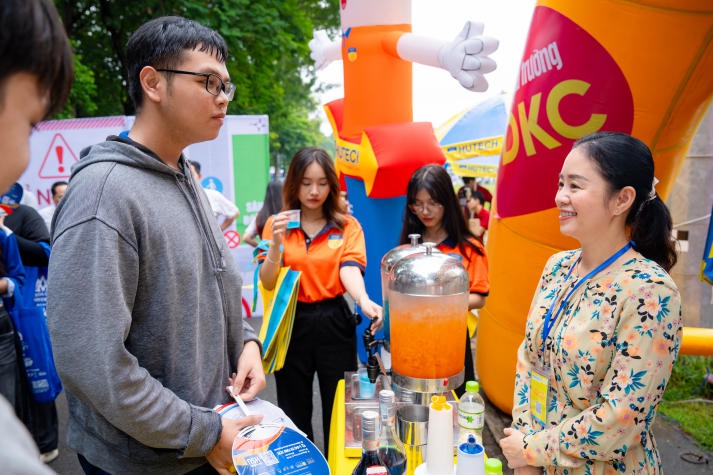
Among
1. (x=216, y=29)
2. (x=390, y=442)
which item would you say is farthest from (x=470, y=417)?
(x=216, y=29)

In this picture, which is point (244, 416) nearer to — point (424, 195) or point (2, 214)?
point (424, 195)

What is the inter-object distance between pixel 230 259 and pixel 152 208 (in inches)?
13.7

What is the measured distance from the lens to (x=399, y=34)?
388 cm

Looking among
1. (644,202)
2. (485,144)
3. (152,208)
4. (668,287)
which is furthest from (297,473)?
(485,144)

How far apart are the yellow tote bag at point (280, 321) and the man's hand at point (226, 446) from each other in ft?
3.90

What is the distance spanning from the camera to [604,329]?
4.56ft

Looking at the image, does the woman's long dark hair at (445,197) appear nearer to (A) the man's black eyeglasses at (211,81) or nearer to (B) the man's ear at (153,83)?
(A) the man's black eyeglasses at (211,81)

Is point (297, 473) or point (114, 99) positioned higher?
point (114, 99)

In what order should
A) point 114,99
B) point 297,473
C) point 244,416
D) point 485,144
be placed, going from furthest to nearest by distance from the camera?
point 114,99, point 485,144, point 244,416, point 297,473

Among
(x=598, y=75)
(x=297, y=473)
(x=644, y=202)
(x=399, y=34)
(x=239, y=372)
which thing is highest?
(x=399, y=34)

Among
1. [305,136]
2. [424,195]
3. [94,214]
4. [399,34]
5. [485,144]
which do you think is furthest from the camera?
[305,136]

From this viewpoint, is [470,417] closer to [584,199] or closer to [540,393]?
[540,393]

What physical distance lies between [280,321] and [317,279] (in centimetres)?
31

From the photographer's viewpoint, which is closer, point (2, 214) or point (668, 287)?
point (668, 287)
